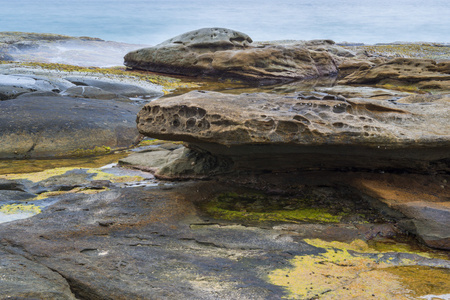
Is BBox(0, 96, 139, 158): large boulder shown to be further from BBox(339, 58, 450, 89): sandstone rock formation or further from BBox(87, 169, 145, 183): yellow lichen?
BBox(339, 58, 450, 89): sandstone rock formation

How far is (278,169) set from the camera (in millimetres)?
6039

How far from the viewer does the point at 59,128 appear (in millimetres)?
9000

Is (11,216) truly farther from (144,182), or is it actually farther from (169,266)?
(169,266)

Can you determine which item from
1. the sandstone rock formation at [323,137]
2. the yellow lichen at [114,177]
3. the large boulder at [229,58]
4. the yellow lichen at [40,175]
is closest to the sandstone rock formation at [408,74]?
the large boulder at [229,58]

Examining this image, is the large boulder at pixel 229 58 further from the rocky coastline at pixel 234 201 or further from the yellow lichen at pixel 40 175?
the yellow lichen at pixel 40 175

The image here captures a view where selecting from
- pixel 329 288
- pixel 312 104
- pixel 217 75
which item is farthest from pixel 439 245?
pixel 217 75

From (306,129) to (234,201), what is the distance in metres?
1.34

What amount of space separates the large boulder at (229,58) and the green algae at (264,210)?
13849mm

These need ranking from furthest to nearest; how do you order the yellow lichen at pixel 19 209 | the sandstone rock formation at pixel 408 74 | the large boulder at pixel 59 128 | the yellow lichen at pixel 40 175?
the sandstone rock formation at pixel 408 74
the large boulder at pixel 59 128
the yellow lichen at pixel 40 175
the yellow lichen at pixel 19 209

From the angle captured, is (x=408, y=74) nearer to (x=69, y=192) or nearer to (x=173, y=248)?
(x=69, y=192)

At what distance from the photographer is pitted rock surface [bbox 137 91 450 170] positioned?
16.2ft

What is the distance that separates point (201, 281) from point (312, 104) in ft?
9.38

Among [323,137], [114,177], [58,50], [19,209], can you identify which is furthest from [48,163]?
[58,50]

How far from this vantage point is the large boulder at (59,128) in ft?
27.8
